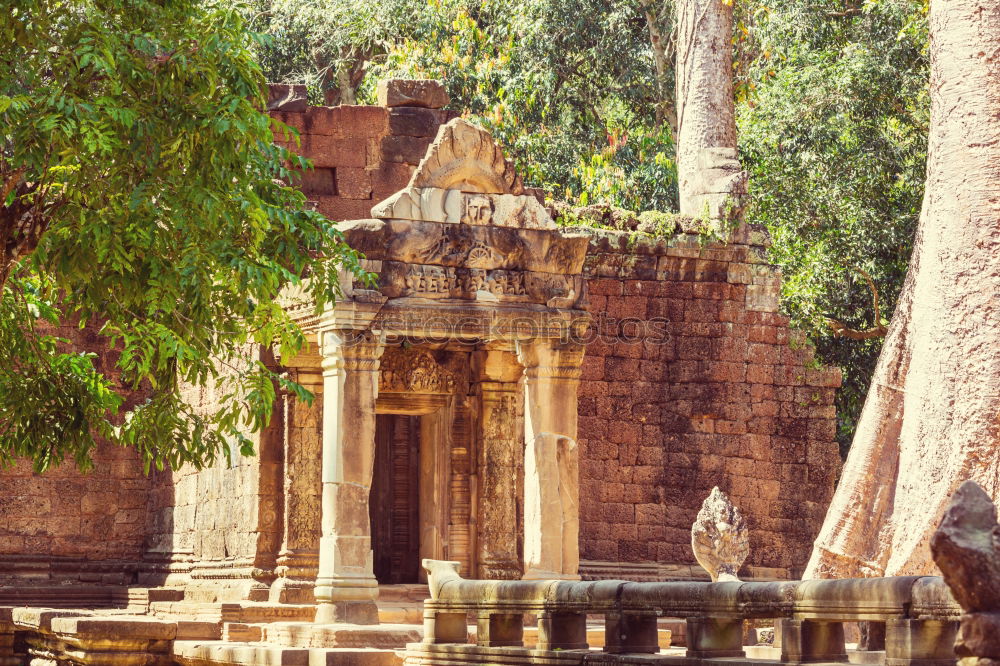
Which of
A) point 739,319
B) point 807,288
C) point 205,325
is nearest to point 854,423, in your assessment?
point 807,288

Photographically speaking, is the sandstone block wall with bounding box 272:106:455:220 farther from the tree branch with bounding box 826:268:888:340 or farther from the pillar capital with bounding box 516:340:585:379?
the tree branch with bounding box 826:268:888:340

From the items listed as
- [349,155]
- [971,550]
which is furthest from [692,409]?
[971,550]

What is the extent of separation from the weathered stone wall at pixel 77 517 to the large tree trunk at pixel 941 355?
8106 millimetres

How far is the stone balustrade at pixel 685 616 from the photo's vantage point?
8.56 meters

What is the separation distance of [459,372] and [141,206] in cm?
574

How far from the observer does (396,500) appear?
1738 cm

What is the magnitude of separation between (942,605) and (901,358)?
6.11m

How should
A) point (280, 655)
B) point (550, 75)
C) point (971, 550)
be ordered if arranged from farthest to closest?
1. point (550, 75)
2. point (280, 655)
3. point (971, 550)

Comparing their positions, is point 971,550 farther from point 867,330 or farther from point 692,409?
point 867,330

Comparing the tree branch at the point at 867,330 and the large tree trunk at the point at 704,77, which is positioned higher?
the large tree trunk at the point at 704,77

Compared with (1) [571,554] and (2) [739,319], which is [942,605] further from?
(2) [739,319]

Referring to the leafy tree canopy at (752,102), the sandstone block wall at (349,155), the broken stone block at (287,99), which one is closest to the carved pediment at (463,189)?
the sandstone block wall at (349,155)

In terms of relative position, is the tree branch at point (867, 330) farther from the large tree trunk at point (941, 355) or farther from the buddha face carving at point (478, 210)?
the buddha face carving at point (478, 210)

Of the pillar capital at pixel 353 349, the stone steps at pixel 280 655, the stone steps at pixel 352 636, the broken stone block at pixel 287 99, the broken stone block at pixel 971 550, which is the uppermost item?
the broken stone block at pixel 287 99
